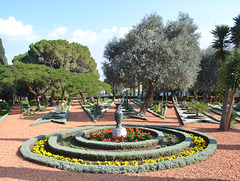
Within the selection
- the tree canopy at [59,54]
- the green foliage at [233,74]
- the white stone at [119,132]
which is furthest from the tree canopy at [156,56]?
the tree canopy at [59,54]

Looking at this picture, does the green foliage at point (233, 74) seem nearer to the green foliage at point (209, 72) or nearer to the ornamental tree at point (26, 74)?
the ornamental tree at point (26, 74)

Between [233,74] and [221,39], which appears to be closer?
[233,74]

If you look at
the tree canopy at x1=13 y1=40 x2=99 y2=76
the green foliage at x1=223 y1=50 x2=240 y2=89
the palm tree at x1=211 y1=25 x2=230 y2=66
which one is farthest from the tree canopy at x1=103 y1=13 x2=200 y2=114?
the tree canopy at x1=13 y1=40 x2=99 y2=76

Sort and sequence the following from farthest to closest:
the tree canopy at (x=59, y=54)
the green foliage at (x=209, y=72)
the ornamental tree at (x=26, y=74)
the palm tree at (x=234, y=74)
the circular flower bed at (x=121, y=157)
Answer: the tree canopy at (x=59, y=54)
the green foliage at (x=209, y=72)
the ornamental tree at (x=26, y=74)
the palm tree at (x=234, y=74)
the circular flower bed at (x=121, y=157)

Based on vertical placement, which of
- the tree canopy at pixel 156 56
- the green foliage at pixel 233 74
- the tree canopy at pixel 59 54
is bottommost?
the green foliage at pixel 233 74

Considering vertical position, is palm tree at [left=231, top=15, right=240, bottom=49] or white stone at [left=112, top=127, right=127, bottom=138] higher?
palm tree at [left=231, top=15, right=240, bottom=49]

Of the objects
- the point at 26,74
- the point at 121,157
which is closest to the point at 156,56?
the point at 121,157

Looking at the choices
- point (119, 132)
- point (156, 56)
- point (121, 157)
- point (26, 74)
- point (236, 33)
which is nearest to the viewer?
point (121, 157)

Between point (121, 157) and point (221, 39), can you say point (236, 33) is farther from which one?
point (121, 157)

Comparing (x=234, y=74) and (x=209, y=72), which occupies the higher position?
(x=209, y=72)

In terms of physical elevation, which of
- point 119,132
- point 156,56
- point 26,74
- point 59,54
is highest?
point 59,54

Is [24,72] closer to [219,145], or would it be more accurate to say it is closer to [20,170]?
[20,170]

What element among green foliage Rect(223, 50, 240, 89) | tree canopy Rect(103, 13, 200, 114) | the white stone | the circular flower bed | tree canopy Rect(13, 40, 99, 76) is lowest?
the circular flower bed

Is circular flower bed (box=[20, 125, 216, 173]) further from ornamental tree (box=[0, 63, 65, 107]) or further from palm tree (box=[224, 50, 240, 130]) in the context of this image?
ornamental tree (box=[0, 63, 65, 107])
